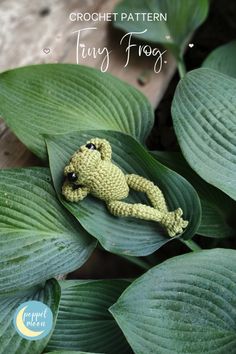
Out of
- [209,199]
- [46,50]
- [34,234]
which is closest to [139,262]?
[209,199]

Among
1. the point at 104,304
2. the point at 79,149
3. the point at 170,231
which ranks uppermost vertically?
the point at 79,149

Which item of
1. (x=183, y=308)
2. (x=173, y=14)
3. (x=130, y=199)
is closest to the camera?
(x=183, y=308)

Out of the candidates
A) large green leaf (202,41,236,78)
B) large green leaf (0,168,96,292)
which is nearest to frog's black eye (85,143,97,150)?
large green leaf (0,168,96,292)

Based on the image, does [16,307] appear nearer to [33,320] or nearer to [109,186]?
[33,320]

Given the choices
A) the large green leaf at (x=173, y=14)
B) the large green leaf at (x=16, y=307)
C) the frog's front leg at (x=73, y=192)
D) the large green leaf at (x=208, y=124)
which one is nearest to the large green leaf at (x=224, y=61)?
the large green leaf at (x=173, y=14)

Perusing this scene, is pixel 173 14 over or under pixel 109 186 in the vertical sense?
over

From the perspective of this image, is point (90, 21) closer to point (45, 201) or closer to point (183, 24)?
point (183, 24)

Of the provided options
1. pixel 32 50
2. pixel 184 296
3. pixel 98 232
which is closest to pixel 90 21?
pixel 32 50
